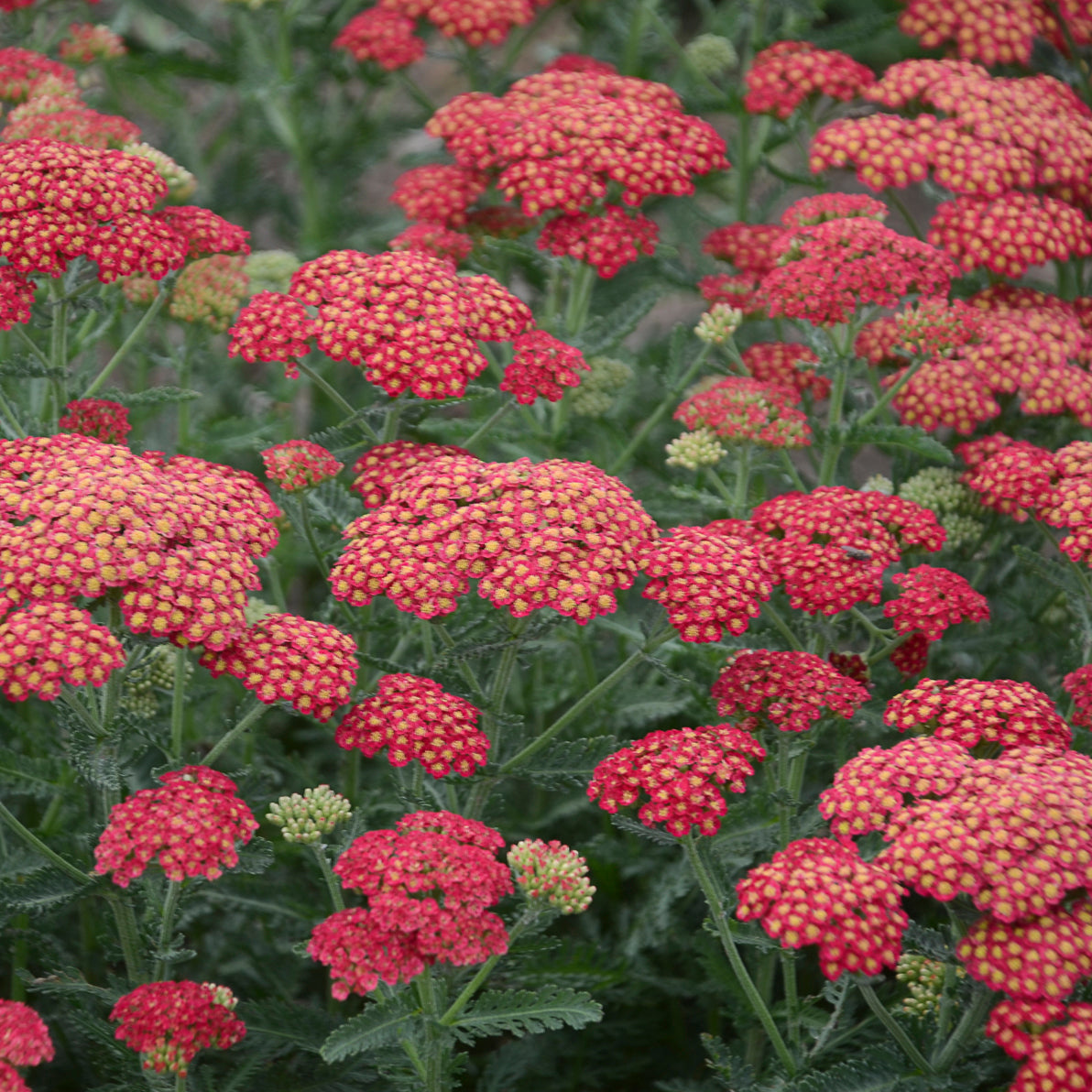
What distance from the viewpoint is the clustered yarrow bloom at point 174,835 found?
3.07 m

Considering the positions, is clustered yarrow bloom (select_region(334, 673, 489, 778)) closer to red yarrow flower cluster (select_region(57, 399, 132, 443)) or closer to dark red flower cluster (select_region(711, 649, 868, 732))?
dark red flower cluster (select_region(711, 649, 868, 732))

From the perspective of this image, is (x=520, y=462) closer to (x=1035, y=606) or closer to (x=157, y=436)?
(x=1035, y=606)

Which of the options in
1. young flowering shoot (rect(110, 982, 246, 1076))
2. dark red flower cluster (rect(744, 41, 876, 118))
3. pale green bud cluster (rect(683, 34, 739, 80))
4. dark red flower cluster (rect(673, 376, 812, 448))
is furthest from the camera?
pale green bud cluster (rect(683, 34, 739, 80))

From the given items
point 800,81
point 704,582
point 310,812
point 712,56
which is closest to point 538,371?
point 704,582

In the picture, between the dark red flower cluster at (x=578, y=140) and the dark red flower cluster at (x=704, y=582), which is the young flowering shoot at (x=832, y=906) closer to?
the dark red flower cluster at (x=704, y=582)

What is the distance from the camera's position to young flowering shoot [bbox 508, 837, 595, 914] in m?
3.24

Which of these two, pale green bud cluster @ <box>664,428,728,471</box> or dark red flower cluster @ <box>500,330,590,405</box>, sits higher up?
dark red flower cluster @ <box>500,330,590,405</box>

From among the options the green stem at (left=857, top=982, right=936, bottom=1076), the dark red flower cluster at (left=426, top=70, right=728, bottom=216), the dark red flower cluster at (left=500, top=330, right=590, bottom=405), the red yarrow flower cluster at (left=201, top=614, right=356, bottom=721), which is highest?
the dark red flower cluster at (left=426, top=70, right=728, bottom=216)

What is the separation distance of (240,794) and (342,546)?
744 mm

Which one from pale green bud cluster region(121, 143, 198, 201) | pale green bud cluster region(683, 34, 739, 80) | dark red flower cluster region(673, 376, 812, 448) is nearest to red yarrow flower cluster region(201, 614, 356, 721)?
dark red flower cluster region(673, 376, 812, 448)

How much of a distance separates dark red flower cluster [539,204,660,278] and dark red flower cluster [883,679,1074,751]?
1.78 meters

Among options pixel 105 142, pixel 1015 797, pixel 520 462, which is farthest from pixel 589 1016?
pixel 105 142

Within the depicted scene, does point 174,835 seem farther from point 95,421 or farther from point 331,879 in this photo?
point 95,421

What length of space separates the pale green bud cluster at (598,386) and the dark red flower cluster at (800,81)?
1.21 m
